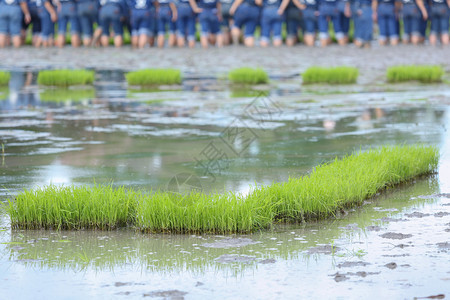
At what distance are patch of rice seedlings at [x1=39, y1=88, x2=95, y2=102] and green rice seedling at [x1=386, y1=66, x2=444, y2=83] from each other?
4.81 meters

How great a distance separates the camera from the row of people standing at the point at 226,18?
2381cm

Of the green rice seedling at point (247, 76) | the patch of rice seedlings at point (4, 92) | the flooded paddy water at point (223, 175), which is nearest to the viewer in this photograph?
the flooded paddy water at point (223, 175)

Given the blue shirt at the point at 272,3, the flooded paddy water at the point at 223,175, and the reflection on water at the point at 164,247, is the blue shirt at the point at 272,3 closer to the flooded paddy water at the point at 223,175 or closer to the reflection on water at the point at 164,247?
the flooded paddy water at the point at 223,175

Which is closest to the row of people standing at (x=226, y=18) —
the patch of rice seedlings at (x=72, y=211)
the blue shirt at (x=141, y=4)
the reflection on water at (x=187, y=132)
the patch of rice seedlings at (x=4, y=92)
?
the blue shirt at (x=141, y=4)

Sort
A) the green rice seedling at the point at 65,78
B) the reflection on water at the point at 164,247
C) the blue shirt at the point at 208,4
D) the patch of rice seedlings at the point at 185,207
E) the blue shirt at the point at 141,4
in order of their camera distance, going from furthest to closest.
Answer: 1. the blue shirt at the point at 141,4
2. the blue shirt at the point at 208,4
3. the green rice seedling at the point at 65,78
4. the patch of rice seedlings at the point at 185,207
5. the reflection on water at the point at 164,247

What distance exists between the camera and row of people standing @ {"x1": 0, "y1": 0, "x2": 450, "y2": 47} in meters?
23.8

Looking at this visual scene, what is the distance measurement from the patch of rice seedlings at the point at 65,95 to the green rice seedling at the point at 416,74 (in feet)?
15.8

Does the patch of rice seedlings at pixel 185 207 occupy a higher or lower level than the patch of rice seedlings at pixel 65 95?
lower

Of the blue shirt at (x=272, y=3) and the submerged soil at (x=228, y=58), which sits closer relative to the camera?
the submerged soil at (x=228, y=58)

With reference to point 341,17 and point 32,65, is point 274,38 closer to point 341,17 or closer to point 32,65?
point 341,17

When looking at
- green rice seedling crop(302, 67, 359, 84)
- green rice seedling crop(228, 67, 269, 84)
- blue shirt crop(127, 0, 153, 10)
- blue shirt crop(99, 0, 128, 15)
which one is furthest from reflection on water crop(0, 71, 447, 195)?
blue shirt crop(99, 0, 128, 15)

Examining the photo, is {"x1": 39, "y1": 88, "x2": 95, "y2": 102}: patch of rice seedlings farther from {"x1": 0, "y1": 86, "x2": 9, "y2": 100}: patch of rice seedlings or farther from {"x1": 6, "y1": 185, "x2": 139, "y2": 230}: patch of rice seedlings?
{"x1": 6, "y1": 185, "x2": 139, "y2": 230}: patch of rice seedlings

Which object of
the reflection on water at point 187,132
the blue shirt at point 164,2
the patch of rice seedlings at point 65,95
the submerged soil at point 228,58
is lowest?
the reflection on water at point 187,132

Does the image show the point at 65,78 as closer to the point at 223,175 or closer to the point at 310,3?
the point at 223,175
